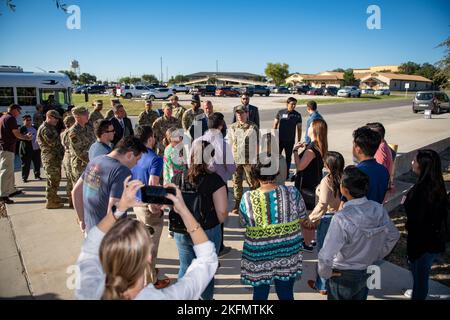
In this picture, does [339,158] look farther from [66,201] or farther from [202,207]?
[66,201]

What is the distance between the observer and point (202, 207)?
9.47 feet

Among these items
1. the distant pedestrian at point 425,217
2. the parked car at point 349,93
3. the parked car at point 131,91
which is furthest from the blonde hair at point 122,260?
the parked car at point 349,93

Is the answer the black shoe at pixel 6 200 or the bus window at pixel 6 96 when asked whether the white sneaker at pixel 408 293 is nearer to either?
the black shoe at pixel 6 200

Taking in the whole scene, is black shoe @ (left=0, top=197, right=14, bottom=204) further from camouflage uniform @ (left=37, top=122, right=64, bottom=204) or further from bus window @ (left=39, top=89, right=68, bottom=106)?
bus window @ (left=39, top=89, right=68, bottom=106)

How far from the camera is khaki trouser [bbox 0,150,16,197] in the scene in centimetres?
645

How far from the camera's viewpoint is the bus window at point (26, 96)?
13311 mm

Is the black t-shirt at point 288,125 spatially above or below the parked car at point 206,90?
below

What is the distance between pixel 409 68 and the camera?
115000 millimetres

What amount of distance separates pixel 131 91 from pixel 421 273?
40.9m

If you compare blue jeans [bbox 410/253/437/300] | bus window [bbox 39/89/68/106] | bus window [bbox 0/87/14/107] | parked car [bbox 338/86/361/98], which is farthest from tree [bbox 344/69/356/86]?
blue jeans [bbox 410/253/437/300]

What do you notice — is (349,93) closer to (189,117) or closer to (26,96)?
(26,96)

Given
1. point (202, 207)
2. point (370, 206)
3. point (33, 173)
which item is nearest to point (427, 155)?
point (370, 206)

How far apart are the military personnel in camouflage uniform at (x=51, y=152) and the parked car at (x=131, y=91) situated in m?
35.6
